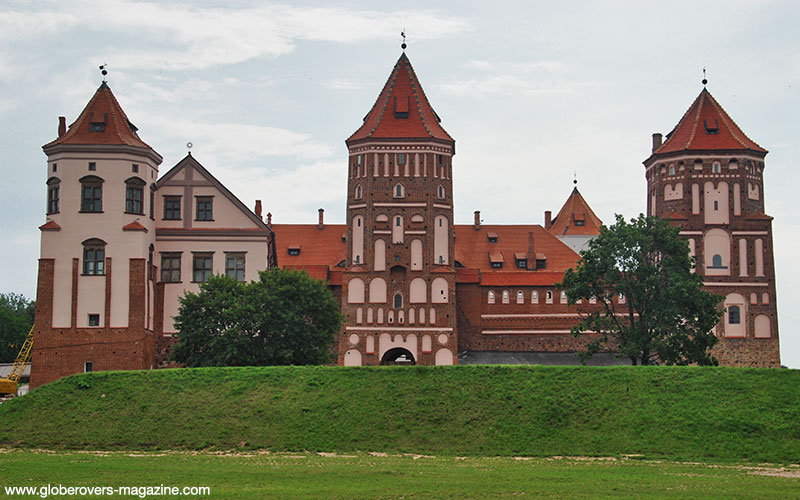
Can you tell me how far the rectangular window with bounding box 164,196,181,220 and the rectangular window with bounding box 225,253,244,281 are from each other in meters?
4.16

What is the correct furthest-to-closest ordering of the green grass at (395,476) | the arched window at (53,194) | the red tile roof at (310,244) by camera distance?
the red tile roof at (310,244), the arched window at (53,194), the green grass at (395,476)

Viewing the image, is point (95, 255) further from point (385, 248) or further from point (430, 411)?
point (385, 248)

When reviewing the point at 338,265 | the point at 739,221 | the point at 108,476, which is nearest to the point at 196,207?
the point at 338,265

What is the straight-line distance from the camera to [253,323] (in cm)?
6109

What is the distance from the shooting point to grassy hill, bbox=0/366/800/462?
149ft

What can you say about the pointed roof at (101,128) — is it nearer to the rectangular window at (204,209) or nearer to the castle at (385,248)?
the castle at (385,248)

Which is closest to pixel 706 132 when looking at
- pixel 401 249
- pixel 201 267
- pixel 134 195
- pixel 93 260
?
pixel 401 249

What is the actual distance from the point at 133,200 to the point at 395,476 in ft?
121

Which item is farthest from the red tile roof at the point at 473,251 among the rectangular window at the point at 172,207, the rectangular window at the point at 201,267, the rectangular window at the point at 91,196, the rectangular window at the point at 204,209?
the rectangular window at the point at 91,196

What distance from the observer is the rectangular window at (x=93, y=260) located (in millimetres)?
65438

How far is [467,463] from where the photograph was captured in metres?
41.0

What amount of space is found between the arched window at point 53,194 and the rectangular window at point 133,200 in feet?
13.3

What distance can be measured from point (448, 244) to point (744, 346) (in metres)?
25.8

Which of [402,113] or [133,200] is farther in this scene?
[402,113]
